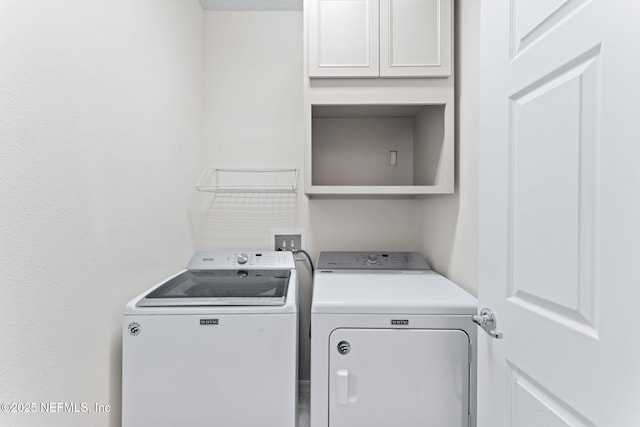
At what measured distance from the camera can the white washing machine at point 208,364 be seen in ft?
3.96

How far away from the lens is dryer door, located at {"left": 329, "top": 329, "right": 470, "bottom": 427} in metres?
1.21

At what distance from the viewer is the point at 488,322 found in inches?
37.5

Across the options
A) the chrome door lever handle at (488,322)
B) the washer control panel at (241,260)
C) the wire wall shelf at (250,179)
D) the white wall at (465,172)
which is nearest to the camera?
the chrome door lever handle at (488,322)

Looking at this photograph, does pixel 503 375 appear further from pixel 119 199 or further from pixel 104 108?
pixel 104 108

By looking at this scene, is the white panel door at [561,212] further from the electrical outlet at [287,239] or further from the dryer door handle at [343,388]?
the electrical outlet at [287,239]

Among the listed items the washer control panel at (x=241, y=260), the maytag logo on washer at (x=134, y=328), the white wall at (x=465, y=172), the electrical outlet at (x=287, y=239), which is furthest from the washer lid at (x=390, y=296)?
the maytag logo on washer at (x=134, y=328)

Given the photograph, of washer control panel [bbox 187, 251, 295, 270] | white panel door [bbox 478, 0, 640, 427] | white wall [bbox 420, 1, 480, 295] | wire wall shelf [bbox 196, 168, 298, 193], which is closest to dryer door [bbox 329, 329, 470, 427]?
white panel door [bbox 478, 0, 640, 427]

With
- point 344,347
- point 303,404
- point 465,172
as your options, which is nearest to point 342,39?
point 465,172

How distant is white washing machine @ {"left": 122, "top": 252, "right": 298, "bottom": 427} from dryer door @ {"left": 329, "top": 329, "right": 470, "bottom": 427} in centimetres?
21

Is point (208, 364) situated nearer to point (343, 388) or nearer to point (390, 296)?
point (343, 388)

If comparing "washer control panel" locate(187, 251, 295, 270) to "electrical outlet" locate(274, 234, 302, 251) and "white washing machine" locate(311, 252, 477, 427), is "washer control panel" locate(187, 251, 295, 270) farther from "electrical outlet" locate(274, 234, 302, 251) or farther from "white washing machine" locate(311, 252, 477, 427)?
"white washing machine" locate(311, 252, 477, 427)

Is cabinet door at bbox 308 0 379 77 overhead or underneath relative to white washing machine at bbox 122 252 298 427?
overhead

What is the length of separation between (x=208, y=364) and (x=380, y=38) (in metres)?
1.65

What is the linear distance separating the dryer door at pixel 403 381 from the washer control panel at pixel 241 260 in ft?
2.63
